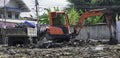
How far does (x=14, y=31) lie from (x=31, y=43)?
1.79 meters

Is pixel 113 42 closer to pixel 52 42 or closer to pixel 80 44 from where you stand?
pixel 80 44

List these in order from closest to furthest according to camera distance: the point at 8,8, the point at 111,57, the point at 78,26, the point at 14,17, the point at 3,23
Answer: the point at 111,57
the point at 78,26
the point at 3,23
the point at 8,8
the point at 14,17

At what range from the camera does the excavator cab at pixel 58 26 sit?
27.9 metres

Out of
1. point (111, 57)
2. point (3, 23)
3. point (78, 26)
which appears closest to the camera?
point (111, 57)

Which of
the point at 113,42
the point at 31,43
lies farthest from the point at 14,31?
the point at 113,42

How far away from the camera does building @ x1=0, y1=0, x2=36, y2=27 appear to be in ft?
173

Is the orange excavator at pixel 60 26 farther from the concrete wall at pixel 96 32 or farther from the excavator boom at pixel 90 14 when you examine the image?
the concrete wall at pixel 96 32

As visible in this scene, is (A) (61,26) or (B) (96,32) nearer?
(A) (61,26)

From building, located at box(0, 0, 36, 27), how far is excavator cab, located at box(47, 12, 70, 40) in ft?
74.7

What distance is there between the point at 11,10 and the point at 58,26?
28070 mm

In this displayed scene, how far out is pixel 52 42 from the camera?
2783cm

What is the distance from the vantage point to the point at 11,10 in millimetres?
55250

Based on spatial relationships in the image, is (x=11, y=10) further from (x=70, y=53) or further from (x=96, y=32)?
(x=70, y=53)

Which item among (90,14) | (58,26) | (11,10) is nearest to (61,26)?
(58,26)
